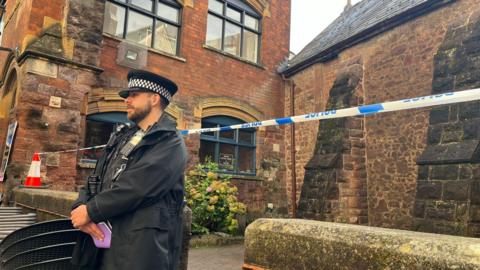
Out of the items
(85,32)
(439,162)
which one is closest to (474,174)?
(439,162)

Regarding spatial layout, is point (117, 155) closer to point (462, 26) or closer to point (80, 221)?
point (80, 221)

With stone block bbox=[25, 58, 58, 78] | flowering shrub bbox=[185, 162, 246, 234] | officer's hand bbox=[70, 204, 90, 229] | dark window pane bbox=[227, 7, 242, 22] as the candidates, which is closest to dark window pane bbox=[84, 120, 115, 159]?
stone block bbox=[25, 58, 58, 78]

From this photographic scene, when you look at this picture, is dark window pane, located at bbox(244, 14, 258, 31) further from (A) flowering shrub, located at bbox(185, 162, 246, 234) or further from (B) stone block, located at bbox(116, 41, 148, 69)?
(A) flowering shrub, located at bbox(185, 162, 246, 234)

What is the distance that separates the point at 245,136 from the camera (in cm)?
1244

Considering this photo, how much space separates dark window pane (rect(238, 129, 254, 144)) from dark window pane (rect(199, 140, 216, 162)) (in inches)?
45.0

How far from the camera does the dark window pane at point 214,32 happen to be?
11.9 meters

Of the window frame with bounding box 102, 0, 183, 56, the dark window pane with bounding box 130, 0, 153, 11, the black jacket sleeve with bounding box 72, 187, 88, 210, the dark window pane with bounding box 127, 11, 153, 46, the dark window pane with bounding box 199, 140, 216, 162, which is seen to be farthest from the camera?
the dark window pane with bounding box 199, 140, 216, 162

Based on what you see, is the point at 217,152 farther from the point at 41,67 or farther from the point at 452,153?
the point at 452,153

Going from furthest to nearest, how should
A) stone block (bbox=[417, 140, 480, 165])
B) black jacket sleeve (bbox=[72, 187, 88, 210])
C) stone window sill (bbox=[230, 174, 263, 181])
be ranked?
stone window sill (bbox=[230, 174, 263, 181]) → stone block (bbox=[417, 140, 480, 165]) → black jacket sleeve (bbox=[72, 187, 88, 210])

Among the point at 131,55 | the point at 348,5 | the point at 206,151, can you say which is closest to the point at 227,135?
the point at 206,151

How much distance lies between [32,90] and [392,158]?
856cm

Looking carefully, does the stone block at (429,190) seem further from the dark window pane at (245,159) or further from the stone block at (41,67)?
the stone block at (41,67)

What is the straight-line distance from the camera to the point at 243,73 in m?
12.4

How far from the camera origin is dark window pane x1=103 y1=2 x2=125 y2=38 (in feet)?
32.0
